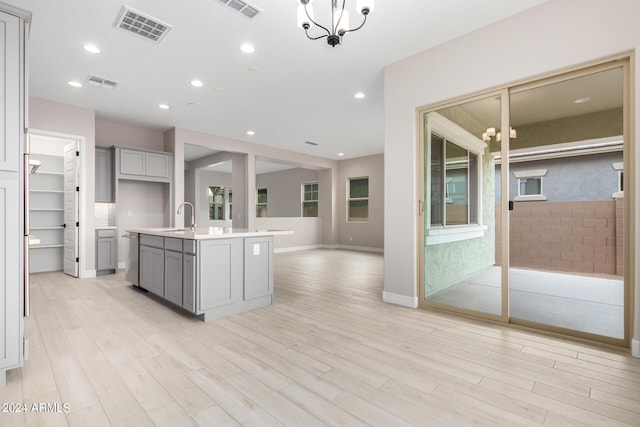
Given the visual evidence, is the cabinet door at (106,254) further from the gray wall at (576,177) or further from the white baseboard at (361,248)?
the white baseboard at (361,248)

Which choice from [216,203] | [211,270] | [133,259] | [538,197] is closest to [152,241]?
[133,259]

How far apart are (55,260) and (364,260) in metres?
6.27

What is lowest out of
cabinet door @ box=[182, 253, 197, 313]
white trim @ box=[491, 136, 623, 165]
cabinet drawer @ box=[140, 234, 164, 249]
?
cabinet door @ box=[182, 253, 197, 313]

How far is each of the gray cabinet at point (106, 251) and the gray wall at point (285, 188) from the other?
6763mm

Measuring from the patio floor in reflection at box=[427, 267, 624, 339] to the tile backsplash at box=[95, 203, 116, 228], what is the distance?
19.0 feet

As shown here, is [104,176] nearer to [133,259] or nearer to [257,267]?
[133,259]

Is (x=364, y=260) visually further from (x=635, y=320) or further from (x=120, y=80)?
(x=120, y=80)

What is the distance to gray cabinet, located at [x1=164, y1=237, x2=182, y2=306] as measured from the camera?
129 inches

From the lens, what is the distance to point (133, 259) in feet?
14.6

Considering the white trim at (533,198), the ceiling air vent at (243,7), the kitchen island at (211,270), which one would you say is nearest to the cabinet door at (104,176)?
the kitchen island at (211,270)

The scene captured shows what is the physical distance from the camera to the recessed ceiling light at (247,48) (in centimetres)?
339

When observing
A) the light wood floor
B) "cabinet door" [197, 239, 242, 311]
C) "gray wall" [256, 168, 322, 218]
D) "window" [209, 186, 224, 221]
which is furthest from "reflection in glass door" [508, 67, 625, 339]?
"window" [209, 186, 224, 221]

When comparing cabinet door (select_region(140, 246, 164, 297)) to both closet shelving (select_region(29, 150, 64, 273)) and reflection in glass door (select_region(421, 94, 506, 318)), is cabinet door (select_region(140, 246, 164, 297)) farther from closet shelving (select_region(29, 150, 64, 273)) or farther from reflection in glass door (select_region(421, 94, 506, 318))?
reflection in glass door (select_region(421, 94, 506, 318))

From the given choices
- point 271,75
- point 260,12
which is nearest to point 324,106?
point 271,75
